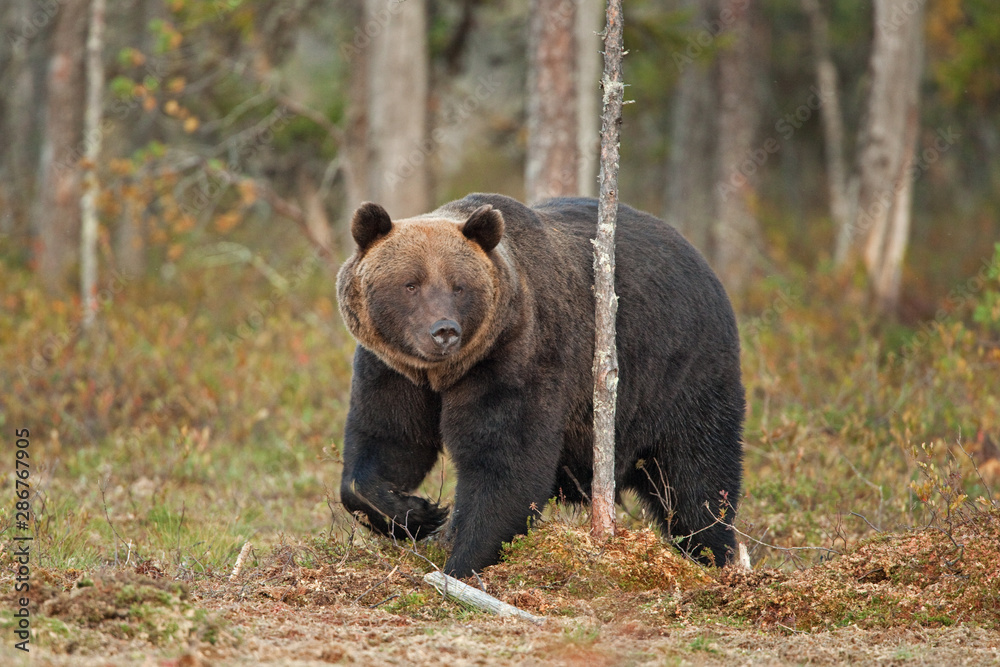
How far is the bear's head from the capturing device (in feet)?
15.3

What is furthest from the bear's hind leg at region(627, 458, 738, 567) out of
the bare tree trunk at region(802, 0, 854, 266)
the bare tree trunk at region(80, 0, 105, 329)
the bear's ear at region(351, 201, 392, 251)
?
the bare tree trunk at region(802, 0, 854, 266)

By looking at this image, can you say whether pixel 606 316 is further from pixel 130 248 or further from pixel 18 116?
pixel 18 116

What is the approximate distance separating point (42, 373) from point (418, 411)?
205 inches

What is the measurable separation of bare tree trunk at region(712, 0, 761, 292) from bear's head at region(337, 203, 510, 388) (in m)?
11.5

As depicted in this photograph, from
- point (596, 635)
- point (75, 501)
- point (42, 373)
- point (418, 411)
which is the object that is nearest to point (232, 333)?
point (42, 373)

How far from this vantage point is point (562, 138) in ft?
31.9

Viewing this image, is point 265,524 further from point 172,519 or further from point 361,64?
point 361,64

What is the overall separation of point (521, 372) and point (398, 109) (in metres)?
8.29

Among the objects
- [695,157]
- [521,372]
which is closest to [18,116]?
[695,157]

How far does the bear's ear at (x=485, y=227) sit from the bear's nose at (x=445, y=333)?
1.68 feet

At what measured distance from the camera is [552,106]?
9.70 m

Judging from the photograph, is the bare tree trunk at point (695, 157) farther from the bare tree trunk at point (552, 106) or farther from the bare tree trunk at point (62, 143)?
the bare tree trunk at point (62, 143)

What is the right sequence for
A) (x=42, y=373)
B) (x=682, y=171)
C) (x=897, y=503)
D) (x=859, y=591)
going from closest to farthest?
(x=859, y=591)
(x=897, y=503)
(x=42, y=373)
(x=682, y=171)

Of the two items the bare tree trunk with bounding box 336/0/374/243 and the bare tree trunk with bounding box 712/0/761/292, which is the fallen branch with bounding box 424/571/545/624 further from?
the bare tree trunk with bounding box 712/0/761/292
